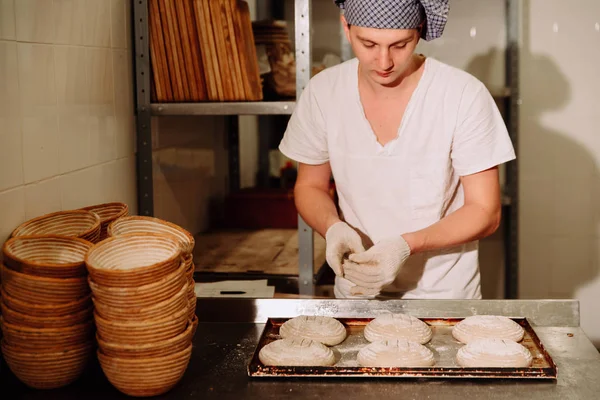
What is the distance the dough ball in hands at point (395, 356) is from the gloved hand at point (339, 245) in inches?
13.5

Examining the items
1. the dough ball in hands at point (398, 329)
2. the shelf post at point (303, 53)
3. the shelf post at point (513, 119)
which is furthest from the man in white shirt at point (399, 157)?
the shelf post at point (513, 119)

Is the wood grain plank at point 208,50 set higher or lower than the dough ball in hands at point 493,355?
higher

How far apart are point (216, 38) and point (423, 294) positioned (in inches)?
41.6

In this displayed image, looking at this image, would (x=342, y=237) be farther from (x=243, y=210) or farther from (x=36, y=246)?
(x=243, y=210)

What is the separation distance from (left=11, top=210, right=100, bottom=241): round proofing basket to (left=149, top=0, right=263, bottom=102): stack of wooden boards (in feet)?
2.88

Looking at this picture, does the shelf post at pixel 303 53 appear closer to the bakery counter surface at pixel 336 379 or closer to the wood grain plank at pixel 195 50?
the wood grain plank at pixel 195 50

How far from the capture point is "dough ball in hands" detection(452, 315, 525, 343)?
1.51 metres

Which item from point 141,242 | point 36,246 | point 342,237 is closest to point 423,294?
point 342,237

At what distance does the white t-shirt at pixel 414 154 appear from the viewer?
1.85 meters

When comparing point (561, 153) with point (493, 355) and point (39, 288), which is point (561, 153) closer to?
point (493, 355)

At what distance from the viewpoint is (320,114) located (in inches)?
79.4

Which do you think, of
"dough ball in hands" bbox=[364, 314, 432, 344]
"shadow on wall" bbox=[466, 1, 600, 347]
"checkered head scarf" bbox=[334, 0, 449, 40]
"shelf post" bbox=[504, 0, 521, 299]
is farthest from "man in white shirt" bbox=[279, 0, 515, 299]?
"shadow on wall" bbox=[466, 1, 600, 347]

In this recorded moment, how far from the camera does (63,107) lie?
1817 millimetres

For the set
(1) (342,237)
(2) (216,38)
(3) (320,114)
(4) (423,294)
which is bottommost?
(4) (423,294)
